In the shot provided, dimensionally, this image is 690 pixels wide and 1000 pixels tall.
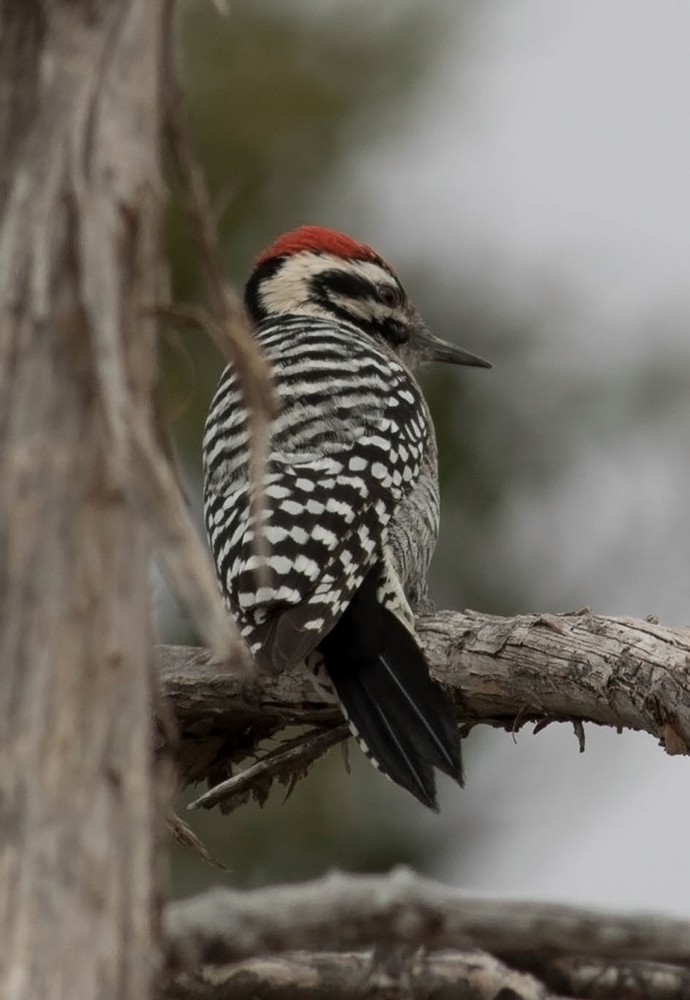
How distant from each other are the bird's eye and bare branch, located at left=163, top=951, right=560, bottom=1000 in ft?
14.8

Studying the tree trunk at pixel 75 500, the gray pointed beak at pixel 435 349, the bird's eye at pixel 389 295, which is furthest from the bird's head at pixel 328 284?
the tree trunk at pixel 75 500

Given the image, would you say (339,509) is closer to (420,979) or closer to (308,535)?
(308,535)

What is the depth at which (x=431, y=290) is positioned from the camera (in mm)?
7660

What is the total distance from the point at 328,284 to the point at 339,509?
183cm

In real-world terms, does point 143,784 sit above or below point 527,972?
above

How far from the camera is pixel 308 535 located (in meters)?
4.25

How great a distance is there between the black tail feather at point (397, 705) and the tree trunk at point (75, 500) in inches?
101

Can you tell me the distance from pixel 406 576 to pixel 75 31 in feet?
11.4

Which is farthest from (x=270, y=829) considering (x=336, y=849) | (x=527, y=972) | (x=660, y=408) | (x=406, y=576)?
(x=527, y=972)

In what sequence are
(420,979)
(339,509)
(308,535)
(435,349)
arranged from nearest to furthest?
(420,979) → (308,535) → (339,509) → (435,349)

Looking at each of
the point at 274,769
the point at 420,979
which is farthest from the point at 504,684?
the point at 420,979

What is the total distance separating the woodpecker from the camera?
404cm

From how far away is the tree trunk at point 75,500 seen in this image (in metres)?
1.38

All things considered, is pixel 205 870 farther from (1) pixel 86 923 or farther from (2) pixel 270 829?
(1) pixel 86 923
